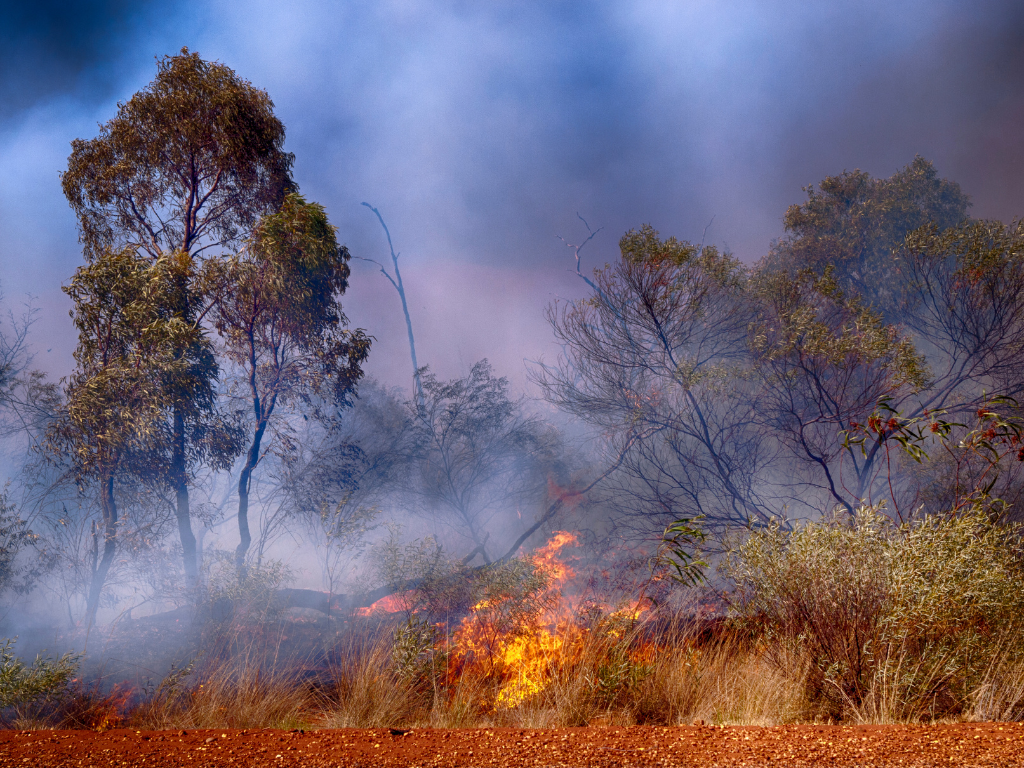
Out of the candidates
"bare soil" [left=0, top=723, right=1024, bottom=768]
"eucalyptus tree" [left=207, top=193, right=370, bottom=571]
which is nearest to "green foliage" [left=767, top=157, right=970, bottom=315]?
"eucalyptus tree" [left=207, top=193, right=370, bottom=571]

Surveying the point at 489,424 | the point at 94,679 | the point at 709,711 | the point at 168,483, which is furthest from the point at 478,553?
the point at 709,711

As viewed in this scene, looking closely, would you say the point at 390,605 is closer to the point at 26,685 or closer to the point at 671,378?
the point at 26,685

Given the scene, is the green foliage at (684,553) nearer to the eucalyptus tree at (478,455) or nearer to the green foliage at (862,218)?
the eucalyptus tree at (478,455)

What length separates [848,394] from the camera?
8.98 meters

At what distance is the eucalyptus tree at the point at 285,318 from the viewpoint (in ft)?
29.3

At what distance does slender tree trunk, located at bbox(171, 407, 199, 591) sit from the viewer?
838cm

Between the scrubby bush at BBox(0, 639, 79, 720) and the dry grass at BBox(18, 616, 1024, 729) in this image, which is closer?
the dry grass at BBox(18, 616, 1024, 729)

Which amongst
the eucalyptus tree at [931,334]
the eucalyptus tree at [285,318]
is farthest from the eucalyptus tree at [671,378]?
the eucalyptus tree at [285,318]

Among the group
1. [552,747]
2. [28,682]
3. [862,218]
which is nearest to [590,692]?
[552,747]

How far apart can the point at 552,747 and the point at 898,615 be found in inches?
93.3

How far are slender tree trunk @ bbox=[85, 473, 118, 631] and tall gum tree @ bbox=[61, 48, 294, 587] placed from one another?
89 cm

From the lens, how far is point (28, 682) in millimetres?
5184

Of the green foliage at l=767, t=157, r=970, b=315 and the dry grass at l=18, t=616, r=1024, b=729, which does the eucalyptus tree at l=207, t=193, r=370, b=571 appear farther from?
the green foliage at l=767, t=157, r=970, b=315

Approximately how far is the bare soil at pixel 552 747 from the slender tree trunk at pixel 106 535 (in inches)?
221
